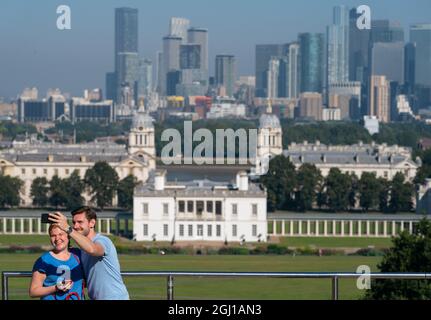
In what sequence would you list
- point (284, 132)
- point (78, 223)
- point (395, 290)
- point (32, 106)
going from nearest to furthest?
point (78, 223) → point (395, 290) → point (284, 132) → point (32, 106)

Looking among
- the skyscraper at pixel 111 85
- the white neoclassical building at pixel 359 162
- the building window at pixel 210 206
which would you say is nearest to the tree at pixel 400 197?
the white neoclassical building at pixel 359 162

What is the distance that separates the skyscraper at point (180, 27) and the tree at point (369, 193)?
27.6 m

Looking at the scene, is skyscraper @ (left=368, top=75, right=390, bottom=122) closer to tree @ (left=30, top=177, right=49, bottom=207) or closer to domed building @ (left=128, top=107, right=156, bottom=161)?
domed building @ (left=128, top=107, right=156, bottom=161)

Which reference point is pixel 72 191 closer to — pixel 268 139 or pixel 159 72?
pixel 268 139

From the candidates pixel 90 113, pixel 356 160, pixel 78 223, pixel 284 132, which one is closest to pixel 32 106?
pixel 90 113

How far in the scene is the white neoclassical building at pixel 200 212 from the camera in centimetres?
2975

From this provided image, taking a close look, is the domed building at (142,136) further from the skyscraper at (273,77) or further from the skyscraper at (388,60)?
the skyscraper at (388,60)

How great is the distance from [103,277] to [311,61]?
88.7 m

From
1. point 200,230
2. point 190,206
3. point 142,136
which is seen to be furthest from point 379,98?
point 200,230

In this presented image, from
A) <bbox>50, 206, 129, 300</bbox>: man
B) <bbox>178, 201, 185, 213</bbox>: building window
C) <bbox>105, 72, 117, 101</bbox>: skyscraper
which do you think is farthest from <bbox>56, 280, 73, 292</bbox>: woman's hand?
<bbox>105, 72, 117, 101</bbox>: skyscraper

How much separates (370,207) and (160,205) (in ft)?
21.1

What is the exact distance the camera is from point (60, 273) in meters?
5.13

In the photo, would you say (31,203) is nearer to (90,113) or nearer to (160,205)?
(160,205)

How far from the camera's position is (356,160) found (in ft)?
142
